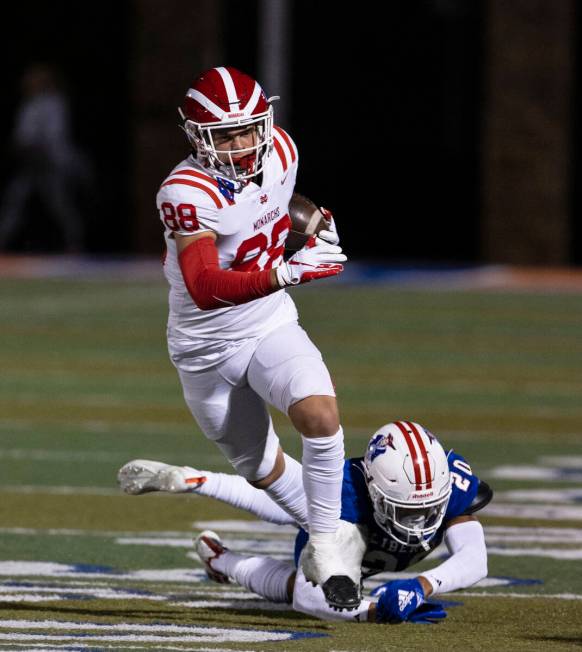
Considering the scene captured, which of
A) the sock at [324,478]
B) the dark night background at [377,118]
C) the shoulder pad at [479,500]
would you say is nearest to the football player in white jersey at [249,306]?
the sock at [324,478]

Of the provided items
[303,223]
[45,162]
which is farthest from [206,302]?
[45,162]

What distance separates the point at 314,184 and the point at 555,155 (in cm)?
294

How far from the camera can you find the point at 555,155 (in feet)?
70.1

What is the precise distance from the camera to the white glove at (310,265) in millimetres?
5934

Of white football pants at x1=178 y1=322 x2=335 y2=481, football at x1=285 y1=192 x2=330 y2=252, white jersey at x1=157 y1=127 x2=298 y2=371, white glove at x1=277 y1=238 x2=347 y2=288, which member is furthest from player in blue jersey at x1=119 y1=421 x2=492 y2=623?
football at x1=285 y1=192 x2=330 y2=252

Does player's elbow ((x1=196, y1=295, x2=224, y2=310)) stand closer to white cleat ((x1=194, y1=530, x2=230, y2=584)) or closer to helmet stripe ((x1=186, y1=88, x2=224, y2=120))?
helmet stripe ((x1=186, y1=88, x2=224, y2=120))

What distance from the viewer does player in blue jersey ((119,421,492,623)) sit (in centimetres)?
604

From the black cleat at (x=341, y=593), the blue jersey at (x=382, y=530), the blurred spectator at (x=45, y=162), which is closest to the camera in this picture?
the black cleat at (x=341, y=593)

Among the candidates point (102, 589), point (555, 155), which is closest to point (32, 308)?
point (555, 155)

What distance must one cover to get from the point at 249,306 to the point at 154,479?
70cm

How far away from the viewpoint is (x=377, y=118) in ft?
72.8

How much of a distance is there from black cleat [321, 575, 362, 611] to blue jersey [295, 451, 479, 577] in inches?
11.4

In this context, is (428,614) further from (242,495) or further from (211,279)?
(211,279)

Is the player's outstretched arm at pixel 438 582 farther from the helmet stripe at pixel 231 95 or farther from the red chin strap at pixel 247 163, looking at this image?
the helmet stripe at pixel 231 95
